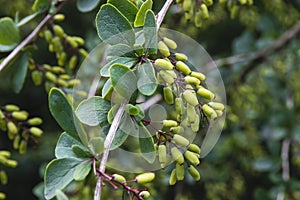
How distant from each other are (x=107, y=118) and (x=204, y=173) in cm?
120

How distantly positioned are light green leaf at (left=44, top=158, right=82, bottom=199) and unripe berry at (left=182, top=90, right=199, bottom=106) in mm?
189

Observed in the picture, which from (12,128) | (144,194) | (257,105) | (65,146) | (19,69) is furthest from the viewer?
(257,105)

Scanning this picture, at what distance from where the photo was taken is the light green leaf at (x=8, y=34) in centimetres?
125

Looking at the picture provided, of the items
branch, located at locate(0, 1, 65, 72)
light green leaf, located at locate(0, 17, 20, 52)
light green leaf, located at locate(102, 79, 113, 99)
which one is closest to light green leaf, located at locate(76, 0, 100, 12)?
branch, located at locate(0, 1, 65, 72)

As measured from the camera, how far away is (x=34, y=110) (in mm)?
2674

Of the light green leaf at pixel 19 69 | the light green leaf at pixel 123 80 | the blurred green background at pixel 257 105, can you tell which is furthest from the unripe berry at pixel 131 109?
the blurred green background at pixel 257 105

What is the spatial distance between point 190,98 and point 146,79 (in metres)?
0.07

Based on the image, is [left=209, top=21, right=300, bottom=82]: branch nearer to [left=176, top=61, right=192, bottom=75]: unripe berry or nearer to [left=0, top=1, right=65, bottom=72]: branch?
[left=0, top=1, right=65, bottom=72]: branch

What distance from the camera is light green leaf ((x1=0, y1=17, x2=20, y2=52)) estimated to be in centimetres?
Result: 125

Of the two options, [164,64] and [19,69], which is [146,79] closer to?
[164,64]

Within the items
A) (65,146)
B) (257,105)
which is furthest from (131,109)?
(257,105)

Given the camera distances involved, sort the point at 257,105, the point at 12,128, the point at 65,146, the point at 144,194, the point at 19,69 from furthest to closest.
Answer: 1. the point at 257,105
2. the point at 19,69
3. the point at 12,128
4. the point at 65,146
5. the point at 144,194

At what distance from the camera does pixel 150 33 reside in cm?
82

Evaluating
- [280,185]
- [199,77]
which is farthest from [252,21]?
[199,77]
